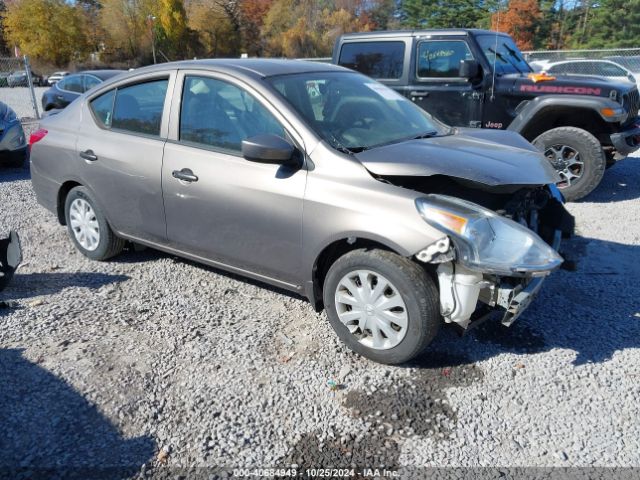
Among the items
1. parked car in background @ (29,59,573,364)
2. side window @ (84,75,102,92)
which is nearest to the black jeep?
parked car in background @ (29,59,573,364)

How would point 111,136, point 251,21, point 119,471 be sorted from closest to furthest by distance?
point 119,471 → point 111,136 → point 251,21

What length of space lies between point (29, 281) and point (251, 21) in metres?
71.6

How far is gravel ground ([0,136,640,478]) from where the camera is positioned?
102 inches

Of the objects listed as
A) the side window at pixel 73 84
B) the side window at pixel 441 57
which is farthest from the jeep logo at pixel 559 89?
the side window at pixel 73 84

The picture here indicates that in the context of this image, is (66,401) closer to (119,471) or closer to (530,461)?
(119,471)

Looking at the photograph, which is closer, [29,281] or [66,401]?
[66,401]

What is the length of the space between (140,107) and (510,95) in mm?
4819

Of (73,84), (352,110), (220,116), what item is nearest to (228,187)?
(220,116)

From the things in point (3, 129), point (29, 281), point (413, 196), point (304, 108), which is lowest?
point (29, 281)

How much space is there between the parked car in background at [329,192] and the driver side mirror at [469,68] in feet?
9.68

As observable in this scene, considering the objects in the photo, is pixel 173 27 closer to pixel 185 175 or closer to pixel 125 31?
pixel 125 31

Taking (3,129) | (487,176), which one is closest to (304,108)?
(487,176)

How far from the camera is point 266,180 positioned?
3.44 m

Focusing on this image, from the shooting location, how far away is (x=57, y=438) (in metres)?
2.66
